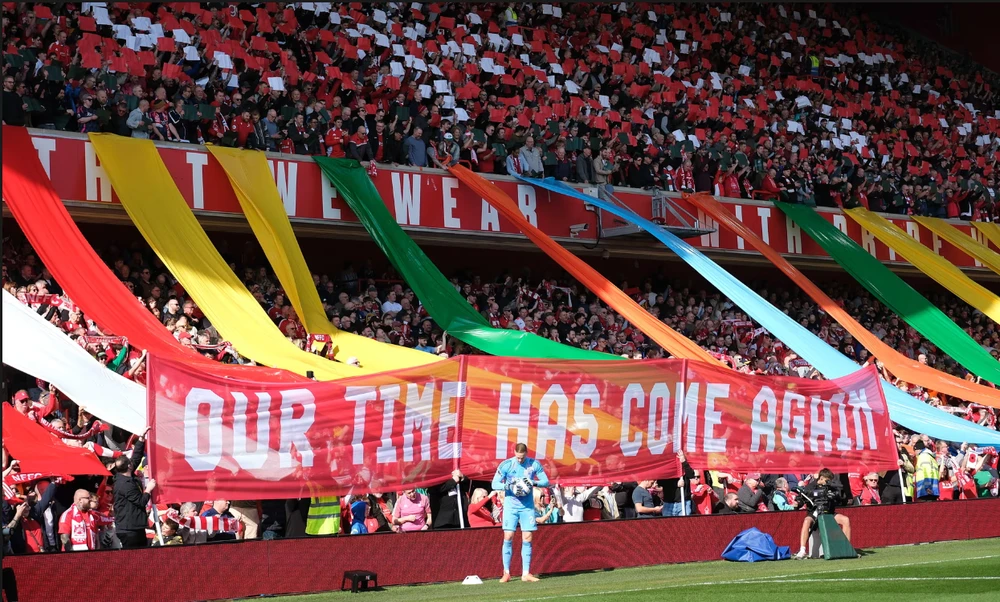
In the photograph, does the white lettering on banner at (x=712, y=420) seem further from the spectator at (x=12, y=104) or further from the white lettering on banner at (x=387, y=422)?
the spectator at (x=12, y=104)

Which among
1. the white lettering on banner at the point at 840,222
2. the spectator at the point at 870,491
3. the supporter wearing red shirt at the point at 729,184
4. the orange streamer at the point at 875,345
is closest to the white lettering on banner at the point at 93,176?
the orange streamer at the point at 875,345

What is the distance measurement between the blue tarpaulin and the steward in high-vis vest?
5.07m

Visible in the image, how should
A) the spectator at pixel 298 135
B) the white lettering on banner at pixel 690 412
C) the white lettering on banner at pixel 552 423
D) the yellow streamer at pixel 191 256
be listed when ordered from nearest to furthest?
the white lettering on banner at pixel 552 423 → the white lettering on banner at pixel 690 412 → the yellow streamer at pixel 191 256 → the spectator at pixel 298 135

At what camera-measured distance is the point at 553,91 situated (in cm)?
2738

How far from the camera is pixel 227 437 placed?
12.7 m

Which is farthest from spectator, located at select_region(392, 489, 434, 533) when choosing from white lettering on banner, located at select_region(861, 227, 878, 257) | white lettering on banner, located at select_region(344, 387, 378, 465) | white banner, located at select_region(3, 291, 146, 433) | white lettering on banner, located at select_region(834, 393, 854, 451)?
white lettering on banner, located at select_region(861, 227, 878, 257)

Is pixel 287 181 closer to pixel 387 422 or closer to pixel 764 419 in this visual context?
pixel 387 422

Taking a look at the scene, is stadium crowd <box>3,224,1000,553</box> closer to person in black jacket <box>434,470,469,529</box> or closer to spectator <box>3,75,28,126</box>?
person in black jacket <box>434,470,469,529</box>

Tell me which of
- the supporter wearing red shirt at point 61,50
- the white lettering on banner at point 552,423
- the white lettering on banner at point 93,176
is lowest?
the white lettering on banner at point 552,423

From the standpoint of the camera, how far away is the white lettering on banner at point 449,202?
76.5ft

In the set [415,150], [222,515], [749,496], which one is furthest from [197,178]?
[749,496]

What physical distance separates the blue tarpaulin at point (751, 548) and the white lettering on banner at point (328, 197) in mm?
9452

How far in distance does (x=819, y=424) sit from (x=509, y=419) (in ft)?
16.5

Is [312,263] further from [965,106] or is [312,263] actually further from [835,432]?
[965,106]
